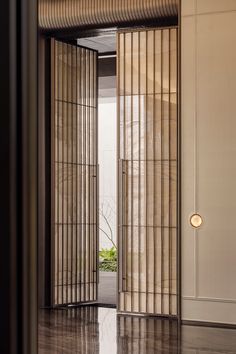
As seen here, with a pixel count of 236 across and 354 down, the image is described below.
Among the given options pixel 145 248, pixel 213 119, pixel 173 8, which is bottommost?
pixel 145 248

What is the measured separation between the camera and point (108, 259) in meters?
7.03

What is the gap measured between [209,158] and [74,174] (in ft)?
4.62

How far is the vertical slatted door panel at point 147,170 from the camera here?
4559 millimetres

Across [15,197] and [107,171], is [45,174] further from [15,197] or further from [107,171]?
[15,197]

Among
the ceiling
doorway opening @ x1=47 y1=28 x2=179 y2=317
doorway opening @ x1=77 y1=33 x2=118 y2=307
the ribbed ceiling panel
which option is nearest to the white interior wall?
doorway opening @ x1=77 y1=33 x2=118 y2=307

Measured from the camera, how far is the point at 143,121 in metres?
4.62

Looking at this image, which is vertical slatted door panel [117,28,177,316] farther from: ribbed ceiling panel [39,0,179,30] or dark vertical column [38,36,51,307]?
dark vertical column [38,36,51,307]

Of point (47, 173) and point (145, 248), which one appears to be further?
point (47, 173)

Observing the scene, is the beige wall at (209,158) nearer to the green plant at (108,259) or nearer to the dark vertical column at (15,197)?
the green plant at (108,259)

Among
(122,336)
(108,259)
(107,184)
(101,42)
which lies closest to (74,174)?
(101,42)

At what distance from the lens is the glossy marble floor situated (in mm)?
3562

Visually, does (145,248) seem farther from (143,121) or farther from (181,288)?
(143,121)

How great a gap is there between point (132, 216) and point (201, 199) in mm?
668

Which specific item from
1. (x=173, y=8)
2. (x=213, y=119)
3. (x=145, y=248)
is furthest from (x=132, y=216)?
(x=173, y=8)
